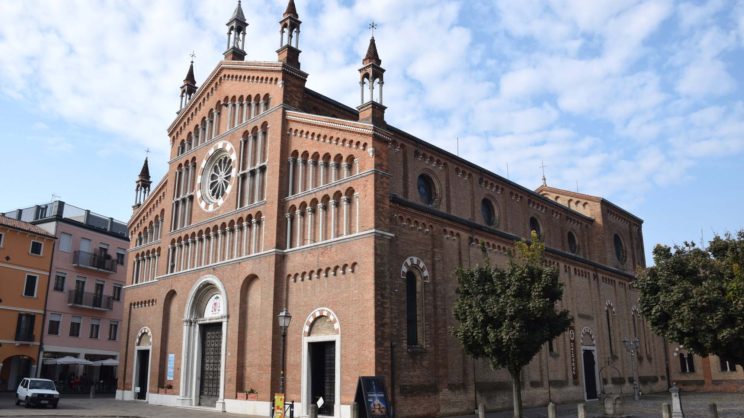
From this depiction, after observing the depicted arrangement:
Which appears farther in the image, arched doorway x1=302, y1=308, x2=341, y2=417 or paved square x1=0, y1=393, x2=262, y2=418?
paved square x1=0, y1=393, x2=262, y2=418

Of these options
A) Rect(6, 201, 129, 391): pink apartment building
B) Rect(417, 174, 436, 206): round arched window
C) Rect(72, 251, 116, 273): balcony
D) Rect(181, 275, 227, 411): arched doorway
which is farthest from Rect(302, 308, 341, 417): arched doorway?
Rect(72, 251, 116, 273): balcony

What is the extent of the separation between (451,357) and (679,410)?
8777 mm

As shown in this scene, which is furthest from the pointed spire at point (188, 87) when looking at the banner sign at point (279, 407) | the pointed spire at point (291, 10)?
the banner sign at point (279, 407)

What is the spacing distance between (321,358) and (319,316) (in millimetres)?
1753

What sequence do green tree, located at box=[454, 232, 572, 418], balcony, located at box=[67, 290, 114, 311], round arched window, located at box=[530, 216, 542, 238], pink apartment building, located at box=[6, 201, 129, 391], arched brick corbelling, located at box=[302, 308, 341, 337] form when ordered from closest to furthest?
green tree, located at box=[454, 232, 572, 418], arched brick corbelling, located at box=[302, 308, 341, 337], round arched window, located at box=[530, 216, 542, 238], pink apartment building, located at box=[6, 201, 129, 391], balcony, located at box=[67, 290, 114, 311]

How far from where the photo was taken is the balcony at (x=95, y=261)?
45750mm

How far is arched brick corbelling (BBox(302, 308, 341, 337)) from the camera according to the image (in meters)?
23.4

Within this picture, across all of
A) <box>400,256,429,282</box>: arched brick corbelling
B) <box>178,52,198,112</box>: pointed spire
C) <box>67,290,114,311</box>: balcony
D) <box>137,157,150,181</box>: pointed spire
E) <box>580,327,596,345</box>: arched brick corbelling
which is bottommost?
<box>580,327,596,345</box>: arched brick corbelling

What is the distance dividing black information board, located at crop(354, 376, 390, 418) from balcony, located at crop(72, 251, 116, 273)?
3346cm

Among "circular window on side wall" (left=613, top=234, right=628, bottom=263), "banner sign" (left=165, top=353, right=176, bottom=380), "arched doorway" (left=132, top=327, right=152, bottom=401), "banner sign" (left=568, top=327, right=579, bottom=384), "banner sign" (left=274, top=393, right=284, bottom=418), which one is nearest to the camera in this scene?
"banner sign" (left=274, top=393, right=284, bottom=418)

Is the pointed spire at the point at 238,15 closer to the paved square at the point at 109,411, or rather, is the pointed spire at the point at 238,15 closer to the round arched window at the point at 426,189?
the round arched window at the point at 426,189

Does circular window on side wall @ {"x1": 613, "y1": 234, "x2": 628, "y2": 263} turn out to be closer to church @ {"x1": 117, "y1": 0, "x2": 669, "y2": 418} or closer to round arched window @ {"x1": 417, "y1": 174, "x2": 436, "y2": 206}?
church @ {"x1": 117, "y1": 0, "x2": 669, "y2": 418}

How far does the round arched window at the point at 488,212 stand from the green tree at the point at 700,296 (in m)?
11.1

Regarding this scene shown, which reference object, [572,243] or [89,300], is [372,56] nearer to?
[572,243]
